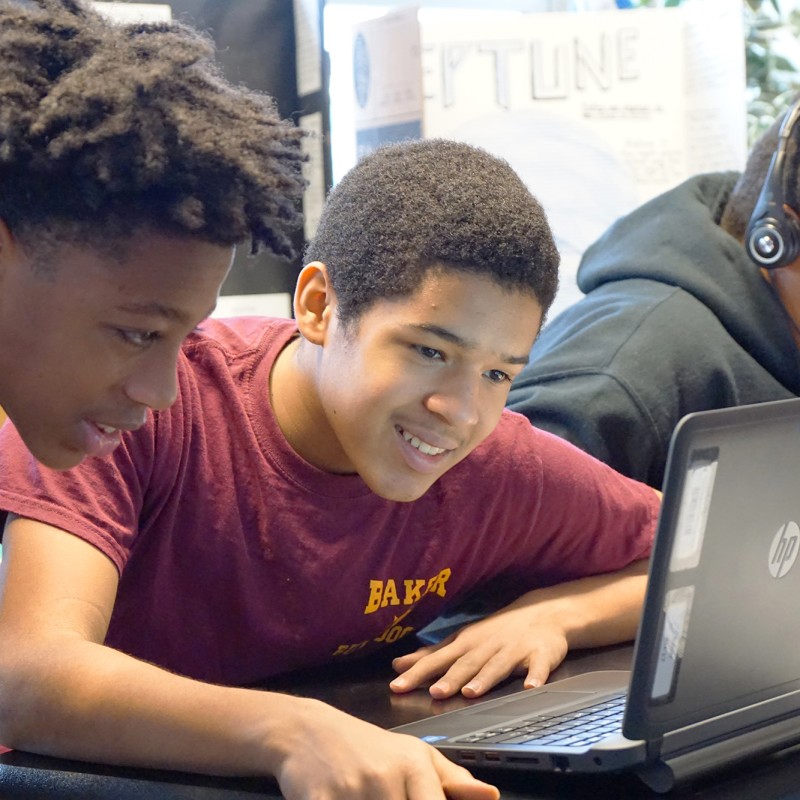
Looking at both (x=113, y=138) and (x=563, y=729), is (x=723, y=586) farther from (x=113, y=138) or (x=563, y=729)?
(x=113, y=138)

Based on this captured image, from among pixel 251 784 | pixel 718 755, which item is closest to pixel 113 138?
pixel 251 784

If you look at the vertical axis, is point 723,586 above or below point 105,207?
below

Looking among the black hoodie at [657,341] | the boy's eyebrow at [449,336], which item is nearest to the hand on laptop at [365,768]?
the boy's eyebrow at [449,336]

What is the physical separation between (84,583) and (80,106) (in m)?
0.33

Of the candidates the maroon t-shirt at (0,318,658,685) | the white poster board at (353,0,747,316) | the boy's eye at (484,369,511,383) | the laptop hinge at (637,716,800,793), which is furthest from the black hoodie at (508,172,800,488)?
the laptop hinge at (637,716,800,793)

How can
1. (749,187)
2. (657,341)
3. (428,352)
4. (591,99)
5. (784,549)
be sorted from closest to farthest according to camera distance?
(784,549)
(428,352)
(657,341)
(749,187)
(591,99)

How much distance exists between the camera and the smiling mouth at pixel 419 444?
1032 millimetres

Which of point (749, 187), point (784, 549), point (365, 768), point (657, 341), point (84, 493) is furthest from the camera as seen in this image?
point (749, 187)

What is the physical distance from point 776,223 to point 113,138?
94cm

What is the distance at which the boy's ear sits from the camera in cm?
108

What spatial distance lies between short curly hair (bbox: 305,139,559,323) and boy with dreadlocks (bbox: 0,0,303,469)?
0.23 meters

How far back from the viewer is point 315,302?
1090 mm

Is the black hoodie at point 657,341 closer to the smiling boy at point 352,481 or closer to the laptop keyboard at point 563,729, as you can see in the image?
the smiling boy at point 352,481

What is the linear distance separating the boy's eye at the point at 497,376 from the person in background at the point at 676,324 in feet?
1.06
